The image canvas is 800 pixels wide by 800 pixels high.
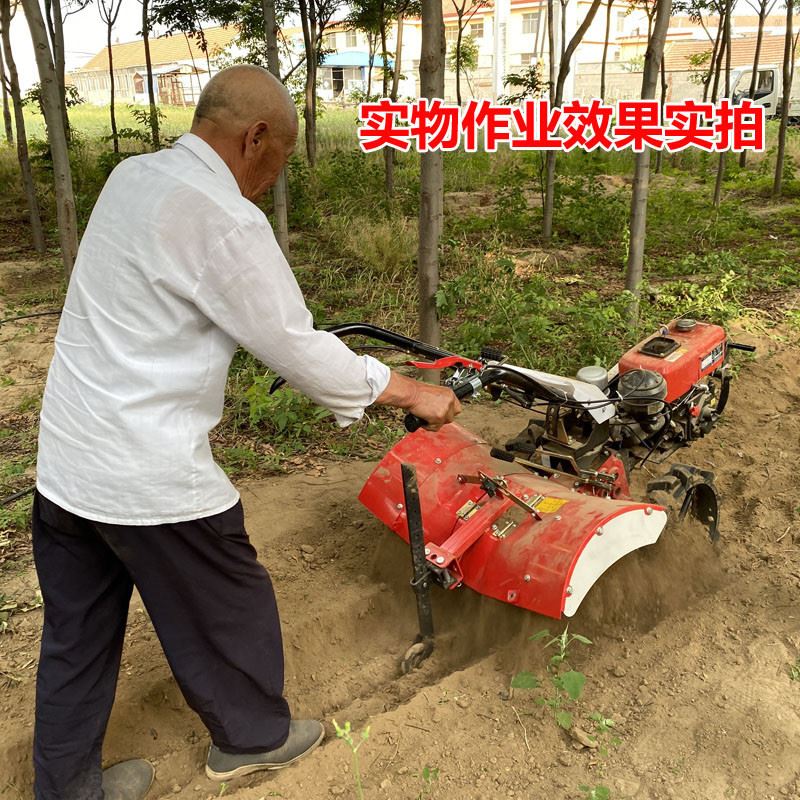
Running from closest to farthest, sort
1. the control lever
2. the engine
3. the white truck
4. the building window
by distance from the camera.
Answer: the control lever < the engine < the white truck < the building window

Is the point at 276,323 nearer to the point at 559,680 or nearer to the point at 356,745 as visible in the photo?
the point at 356,745

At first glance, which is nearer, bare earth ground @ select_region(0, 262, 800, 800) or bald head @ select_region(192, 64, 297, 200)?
bald head @ select_region(192, 64, 297, 200)

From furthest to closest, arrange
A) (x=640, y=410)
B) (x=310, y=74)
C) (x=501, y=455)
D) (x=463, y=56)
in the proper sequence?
(x=463, y=56) < (x=310, y=74) < (x=640, y=410) < (x=501, y=455)

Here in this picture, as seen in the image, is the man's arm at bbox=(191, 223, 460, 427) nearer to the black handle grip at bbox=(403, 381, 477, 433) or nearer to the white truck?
the black handle grip at bbox=(403, 381, 477, 433)

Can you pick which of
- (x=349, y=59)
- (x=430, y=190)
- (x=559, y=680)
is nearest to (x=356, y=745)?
(x=559, y=680)

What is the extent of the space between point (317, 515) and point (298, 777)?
1605 millimetres

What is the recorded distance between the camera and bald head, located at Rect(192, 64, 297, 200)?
1.83m

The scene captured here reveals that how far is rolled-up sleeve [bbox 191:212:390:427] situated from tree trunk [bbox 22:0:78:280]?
11.3 ft

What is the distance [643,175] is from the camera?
18.2ft

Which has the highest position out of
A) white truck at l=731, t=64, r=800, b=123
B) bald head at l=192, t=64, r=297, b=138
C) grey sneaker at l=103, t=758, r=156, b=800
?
white truck at l=731, t=64, r=800, b=123

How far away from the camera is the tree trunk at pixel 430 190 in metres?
3.87

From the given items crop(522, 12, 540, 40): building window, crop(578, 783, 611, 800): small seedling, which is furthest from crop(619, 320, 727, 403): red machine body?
crop(522, 12, 540, 40): building window

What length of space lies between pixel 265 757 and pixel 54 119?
4012mm

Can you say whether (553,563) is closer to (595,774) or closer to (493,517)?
(493,517)
